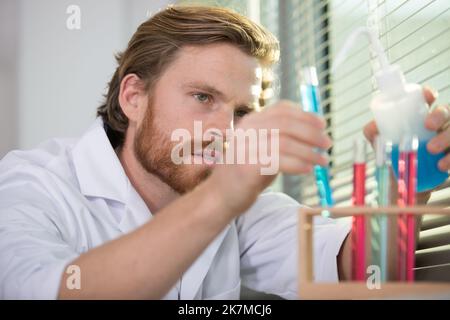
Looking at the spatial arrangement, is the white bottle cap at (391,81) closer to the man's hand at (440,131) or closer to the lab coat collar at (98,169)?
the man's hand at (440,131)

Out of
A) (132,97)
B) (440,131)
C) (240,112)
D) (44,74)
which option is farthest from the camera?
(44,74)

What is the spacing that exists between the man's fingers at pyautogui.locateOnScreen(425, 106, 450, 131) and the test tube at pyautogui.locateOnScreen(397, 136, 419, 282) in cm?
2

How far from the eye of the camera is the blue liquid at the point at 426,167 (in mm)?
700

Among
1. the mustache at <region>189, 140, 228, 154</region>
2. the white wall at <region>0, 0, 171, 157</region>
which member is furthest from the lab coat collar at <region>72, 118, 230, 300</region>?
the white wall at <region>0, 0, 171, 157</region>

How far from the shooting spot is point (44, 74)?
185 cm

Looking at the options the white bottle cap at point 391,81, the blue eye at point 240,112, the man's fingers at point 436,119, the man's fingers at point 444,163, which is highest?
the blue eye at point 240,112

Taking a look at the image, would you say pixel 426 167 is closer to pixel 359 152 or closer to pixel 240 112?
Answer: pixel 359 152

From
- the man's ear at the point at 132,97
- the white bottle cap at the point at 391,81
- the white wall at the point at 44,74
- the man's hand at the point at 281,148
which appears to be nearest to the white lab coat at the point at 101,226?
the man's ear at the point at 132,97

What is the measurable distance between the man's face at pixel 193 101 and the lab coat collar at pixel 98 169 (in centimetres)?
10

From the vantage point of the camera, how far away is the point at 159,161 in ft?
3.93

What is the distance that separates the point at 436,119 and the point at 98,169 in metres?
0.66

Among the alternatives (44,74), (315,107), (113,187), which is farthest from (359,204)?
(44,74)

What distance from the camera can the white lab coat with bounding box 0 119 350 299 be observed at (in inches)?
33.1

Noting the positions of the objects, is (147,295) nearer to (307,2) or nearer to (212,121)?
(212,121)
